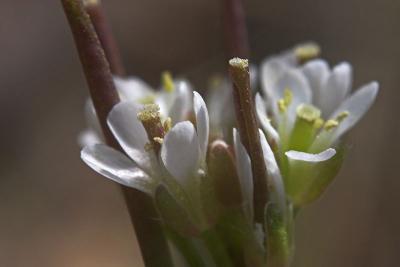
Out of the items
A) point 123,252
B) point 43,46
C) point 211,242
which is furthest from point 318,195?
point 43,46

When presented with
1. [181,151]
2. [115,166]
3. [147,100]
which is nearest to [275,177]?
[181,151]

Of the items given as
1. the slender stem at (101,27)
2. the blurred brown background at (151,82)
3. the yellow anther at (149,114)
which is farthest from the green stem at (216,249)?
the blurred brown background at (151,82)

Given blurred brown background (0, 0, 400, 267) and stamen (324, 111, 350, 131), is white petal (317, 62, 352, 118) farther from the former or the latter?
blurred brown background (0, 0, 400, 267)

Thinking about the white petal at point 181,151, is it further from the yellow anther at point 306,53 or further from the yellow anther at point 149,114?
the yellow anther at point 306,53

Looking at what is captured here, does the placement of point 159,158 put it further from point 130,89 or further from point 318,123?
point 130,89

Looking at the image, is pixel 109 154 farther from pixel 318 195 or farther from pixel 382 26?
pixel 382 26

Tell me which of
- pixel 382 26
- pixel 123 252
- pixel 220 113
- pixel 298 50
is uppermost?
pixel 298 50
